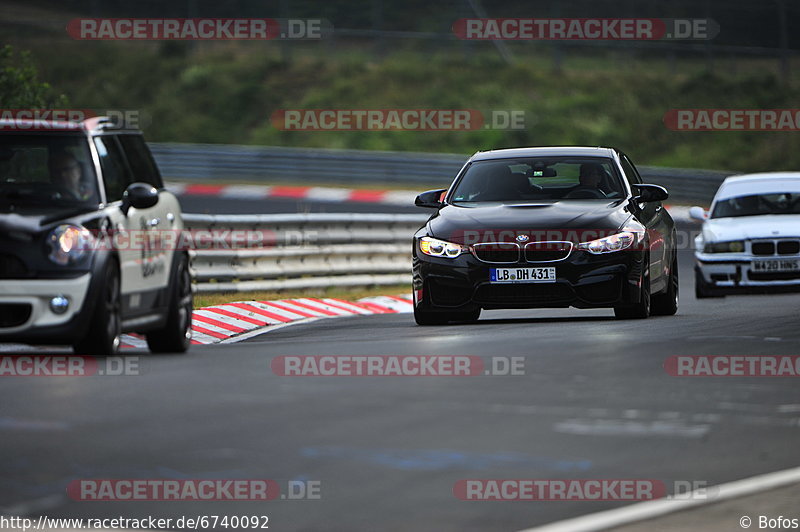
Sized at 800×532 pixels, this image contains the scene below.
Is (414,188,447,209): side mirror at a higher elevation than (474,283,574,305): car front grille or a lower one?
higher

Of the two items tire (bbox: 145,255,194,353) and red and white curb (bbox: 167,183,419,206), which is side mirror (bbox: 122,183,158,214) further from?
red and white curb (bbox: 167,183,419,206)

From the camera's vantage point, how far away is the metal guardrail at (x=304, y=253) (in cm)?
1889

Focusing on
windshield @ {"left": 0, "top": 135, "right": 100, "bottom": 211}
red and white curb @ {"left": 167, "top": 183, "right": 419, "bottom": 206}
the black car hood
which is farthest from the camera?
red and white curb @ {"left": 167, "top": 183, "right": 419, "bottom": 206}

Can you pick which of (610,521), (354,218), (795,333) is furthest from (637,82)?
(610,521)

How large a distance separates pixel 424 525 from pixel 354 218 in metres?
15.3

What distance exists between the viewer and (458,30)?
47.6 metres

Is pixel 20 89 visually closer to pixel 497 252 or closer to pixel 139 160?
pixel 497 252

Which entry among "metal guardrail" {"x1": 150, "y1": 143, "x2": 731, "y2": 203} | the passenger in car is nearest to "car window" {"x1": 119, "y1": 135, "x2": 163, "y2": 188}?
the passenger in car

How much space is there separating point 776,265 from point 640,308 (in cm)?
492

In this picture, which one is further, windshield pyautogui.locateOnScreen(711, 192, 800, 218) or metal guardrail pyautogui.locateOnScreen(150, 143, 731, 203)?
metal guardrail pyautogui.locateOnScreen(150, 143, 731, 203)

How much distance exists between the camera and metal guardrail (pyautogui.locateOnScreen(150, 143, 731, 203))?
39406 mm

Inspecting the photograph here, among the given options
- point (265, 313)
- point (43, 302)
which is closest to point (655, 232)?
point (265, 313)

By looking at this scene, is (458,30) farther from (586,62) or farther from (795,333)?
(795,333)

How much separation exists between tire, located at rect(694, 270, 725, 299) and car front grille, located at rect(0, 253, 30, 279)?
1028 cm
